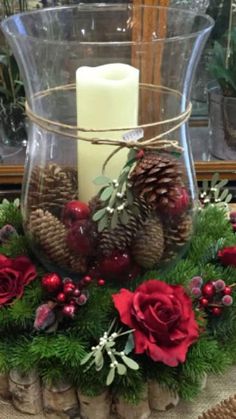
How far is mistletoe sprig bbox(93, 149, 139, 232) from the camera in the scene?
1.65 ft

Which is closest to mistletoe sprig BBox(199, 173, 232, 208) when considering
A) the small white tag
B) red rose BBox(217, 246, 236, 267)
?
red rose BBox(217, 246, 236, 267)

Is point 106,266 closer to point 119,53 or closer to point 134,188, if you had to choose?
point 134,188

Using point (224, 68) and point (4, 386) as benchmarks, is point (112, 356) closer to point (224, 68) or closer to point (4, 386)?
point (4, 386)

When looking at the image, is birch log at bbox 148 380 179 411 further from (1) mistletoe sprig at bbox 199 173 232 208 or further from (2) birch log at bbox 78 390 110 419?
(1) mistletoe sprig at bbox 199 173 232 208

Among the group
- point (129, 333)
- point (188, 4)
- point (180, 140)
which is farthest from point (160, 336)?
point (188, 4)

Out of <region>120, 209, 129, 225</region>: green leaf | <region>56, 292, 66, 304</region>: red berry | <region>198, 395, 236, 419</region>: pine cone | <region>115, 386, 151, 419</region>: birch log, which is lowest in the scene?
<region>115, 386, 151, 419</region>: birch log

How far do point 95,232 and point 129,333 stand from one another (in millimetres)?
96

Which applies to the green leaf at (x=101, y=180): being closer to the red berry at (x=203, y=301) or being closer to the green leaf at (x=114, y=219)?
the green leaf at (x=114, y=219)

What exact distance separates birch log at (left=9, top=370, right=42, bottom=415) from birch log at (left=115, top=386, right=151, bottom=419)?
0.24 feet

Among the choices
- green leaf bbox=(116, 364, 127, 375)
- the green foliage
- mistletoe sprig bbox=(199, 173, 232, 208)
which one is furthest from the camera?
the green foliage

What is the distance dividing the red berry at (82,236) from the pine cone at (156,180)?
6 cm

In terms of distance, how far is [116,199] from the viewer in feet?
1.65

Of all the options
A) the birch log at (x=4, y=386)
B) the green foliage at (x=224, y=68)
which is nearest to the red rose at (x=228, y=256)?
the birch log at (x=4, y=386)

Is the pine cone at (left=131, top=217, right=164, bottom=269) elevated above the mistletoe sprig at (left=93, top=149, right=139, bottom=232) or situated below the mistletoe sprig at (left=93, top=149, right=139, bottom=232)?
below
